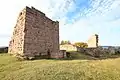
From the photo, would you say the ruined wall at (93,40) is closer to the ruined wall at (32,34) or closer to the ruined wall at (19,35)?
the ruined wall at (32,34)

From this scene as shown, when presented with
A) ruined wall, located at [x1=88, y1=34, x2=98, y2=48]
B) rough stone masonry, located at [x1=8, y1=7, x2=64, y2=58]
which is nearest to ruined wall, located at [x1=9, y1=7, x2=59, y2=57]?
rough stone masonry, located at [x1=8, y1=7, x2=64, y2=58]

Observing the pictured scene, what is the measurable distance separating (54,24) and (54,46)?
3347mm

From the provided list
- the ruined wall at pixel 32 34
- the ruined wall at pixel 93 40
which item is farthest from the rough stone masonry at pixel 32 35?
the ruined wall at pixel 93 40

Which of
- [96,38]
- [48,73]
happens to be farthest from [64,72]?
[96,38]

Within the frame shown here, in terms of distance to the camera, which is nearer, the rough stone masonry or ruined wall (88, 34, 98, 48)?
the rough stone masonry

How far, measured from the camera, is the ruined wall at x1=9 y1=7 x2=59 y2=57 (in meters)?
19.1

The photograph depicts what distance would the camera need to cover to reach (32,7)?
2039 centimetres

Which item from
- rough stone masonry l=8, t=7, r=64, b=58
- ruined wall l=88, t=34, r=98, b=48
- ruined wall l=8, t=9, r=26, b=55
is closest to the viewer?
rough stone masonry l=8, t=7, r=64, b=58

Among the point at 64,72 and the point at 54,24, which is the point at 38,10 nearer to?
the point at 54,24

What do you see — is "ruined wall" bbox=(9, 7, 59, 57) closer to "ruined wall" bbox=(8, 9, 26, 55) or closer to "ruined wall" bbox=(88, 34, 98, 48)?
"ruined wall" bbox=(8, 9, 26, 55)

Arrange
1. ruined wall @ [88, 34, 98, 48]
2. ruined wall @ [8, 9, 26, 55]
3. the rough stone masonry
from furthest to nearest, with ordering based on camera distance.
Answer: ruined wall @ [88, 34, 98, 48] < ruined wall @ [8, 9, 26, 55] < the rough stone masonry

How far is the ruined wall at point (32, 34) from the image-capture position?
19094 millimetres

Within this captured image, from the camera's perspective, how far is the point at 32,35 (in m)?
19.8

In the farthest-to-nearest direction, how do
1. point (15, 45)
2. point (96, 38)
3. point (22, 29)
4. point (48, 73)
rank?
1. point (96, 38)
2. point (15, 45)
3. point (22, 29)
4. point (48, 73)
